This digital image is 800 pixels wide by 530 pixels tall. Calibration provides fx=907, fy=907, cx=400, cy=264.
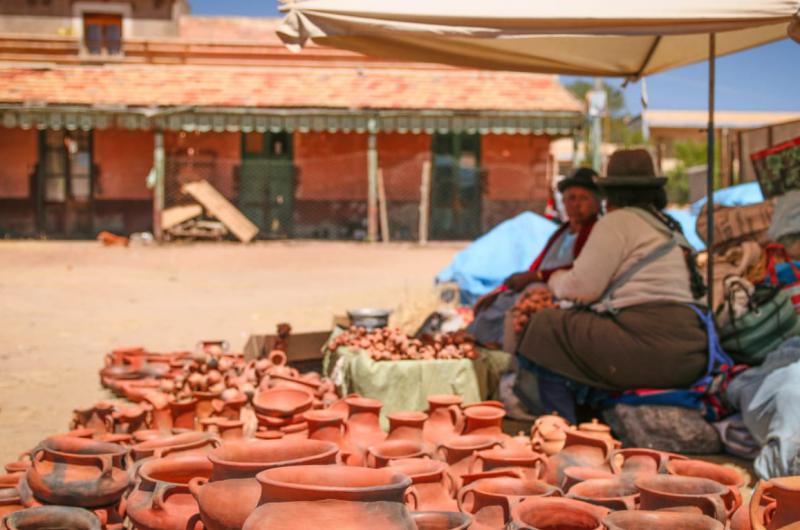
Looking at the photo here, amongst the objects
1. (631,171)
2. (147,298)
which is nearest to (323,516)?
(631,171)

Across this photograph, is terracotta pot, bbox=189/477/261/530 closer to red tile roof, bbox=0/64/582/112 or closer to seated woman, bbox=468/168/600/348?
seated woman, bbox=468/168/600/348

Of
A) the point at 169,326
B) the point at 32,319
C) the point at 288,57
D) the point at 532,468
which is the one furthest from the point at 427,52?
the point at 288,57

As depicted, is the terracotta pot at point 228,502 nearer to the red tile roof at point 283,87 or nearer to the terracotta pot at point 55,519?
the terracotta pot at point 55,519

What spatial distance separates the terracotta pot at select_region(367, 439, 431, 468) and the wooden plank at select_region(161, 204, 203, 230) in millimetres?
14778

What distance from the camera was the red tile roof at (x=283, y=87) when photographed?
17.5 metres

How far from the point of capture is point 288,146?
18891mm

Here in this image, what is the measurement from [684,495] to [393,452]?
0.95 metres

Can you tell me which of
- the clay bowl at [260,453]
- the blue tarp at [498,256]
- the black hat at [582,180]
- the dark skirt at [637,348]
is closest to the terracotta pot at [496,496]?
the clay bowl at [260,453]

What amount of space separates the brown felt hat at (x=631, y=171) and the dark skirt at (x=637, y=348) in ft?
1.96

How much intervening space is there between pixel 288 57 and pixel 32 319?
13432mm

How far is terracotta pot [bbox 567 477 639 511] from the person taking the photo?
97.9 inches

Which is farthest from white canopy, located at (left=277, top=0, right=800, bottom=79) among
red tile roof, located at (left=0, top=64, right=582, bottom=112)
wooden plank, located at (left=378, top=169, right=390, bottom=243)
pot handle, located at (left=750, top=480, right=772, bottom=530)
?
red tile roof, located at (left=0, top=64, right=582, bottom=112)

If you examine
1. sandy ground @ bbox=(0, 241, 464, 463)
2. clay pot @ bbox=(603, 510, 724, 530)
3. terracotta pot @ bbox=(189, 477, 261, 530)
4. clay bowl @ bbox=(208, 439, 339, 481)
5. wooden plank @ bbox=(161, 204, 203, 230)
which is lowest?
sandy ground @ bbox=(0, 241, 464, 463)

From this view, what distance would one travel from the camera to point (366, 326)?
16.9 ft
